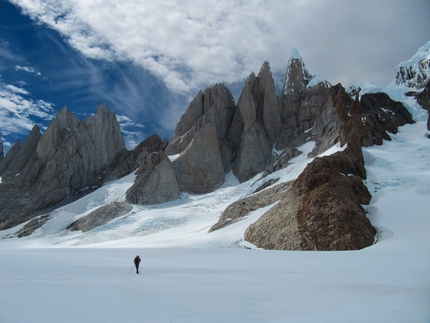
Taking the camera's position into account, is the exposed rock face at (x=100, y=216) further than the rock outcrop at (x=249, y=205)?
Yes

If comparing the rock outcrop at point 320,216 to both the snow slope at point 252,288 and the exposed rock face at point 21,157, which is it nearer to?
the snow slope at point 252,288

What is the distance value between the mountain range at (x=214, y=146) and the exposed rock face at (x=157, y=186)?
0.22 m

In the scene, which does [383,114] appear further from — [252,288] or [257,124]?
[252,288]

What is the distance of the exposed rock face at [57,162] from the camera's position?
254 feet

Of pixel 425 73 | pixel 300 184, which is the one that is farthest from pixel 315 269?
pixel 425 73

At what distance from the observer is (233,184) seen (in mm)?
78312

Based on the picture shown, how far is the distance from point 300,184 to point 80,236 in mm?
41201

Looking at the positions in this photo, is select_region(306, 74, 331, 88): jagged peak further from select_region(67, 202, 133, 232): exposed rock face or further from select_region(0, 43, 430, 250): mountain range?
select_region(67, 202, 133, 232): exposed rock face

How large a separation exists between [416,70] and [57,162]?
355ft

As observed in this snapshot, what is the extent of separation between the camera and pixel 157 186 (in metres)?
71.2

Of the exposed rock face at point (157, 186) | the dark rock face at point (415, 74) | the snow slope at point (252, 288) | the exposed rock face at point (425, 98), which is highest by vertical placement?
the dark rock face at point (415, 74)

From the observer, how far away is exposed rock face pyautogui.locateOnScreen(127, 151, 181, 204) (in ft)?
228

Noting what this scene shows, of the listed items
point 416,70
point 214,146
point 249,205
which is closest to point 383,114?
point 416,70

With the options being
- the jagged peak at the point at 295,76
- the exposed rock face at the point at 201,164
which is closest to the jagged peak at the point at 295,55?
the jagged peak at the point at 295,76
